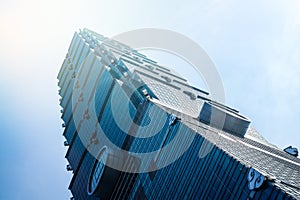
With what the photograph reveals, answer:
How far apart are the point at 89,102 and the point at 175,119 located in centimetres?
6162

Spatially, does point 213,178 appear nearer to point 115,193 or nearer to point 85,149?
point 115,193

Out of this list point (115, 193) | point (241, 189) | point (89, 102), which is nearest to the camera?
point (241, 189)

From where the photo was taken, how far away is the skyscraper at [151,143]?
30.2 metres

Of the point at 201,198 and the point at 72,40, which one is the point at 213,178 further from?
the point at 72,40

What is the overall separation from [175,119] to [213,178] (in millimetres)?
14144

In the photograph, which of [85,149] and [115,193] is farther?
[85,149]

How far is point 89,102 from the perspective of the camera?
102 m

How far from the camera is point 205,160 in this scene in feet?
111

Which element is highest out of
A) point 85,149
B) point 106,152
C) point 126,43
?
point 126,43

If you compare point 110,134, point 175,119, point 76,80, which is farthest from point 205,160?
point 76,80

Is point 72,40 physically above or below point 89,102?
above

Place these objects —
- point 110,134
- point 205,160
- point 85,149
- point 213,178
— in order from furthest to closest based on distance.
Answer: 1. point 85,149
2. point 110,134
3. point 205,160
4. point 213,178

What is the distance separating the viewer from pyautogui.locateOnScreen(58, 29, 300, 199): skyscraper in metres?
30.2

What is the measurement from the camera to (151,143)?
52.1 metres
